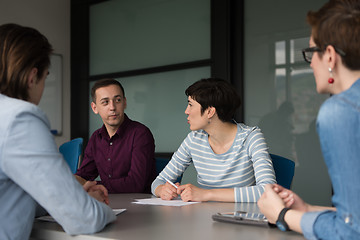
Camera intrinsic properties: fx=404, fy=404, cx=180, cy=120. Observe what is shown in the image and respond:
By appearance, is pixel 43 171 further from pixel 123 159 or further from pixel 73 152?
pixel 73 152

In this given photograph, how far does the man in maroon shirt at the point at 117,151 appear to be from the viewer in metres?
2.48

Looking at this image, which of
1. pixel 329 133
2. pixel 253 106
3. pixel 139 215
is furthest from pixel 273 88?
pixel 329 133

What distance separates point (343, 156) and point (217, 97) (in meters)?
1.42

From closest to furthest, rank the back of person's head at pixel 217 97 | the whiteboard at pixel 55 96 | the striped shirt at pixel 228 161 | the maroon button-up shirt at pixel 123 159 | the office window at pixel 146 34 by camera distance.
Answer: the striped shirt at pixel 228 161 < the back of person's head at pixel 217 97 < the maroon button-up shirt at pixel 123 159 < the office window at pixel 146 34 < the whiteboard at pixel 55 96

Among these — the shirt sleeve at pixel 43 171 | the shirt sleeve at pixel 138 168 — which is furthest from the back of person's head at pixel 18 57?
the shirt sleeve at pixel 138 168

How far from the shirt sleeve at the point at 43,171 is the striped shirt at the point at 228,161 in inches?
41.5

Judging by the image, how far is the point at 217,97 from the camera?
7.65ft

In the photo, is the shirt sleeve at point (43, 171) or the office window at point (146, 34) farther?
the office window at point (146, 34)

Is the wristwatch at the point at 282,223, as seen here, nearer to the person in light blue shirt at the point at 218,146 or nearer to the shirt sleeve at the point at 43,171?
the shirt sleeve at the point at 43,171

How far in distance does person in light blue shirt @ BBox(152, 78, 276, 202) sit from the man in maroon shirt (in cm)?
24

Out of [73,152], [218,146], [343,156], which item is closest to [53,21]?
[73,152]

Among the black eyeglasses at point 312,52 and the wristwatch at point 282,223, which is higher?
the black eyeglasses at point 312,52

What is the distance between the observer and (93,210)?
118 centimetres

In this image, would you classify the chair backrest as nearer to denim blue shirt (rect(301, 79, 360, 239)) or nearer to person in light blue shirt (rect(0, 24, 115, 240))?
person in light blue shirt (rect(0, 24, 115, 240))
